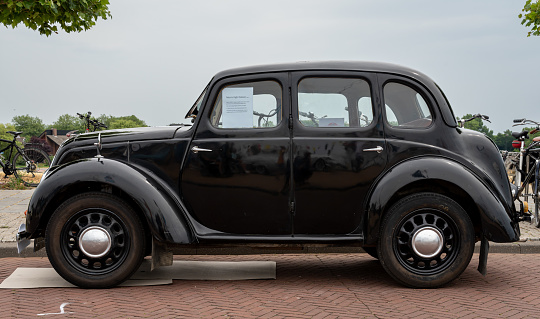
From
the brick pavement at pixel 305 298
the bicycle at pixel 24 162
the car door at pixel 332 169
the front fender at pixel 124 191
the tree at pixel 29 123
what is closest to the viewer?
the brick pavement at pixel 305 298

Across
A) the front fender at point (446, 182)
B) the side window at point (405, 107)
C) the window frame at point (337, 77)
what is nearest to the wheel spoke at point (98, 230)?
the window frame at point (337, 77)

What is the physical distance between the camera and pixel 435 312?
459 cm

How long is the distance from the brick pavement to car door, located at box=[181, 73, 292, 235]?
0.60 meters

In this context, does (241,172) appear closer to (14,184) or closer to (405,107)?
(405,107)

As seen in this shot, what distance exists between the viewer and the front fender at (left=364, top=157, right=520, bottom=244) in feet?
17.2

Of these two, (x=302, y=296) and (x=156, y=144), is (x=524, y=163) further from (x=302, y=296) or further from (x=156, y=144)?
(x=156, y=144)

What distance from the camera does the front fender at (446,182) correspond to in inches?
206

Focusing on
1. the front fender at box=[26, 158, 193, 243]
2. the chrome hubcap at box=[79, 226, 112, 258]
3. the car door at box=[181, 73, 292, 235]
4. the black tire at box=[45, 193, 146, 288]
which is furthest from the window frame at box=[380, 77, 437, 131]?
the chrome hubcap at box=[79, 226, 112, 258]

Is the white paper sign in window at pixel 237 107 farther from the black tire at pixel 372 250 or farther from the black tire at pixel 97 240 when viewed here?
the black tire at pixel 372 250

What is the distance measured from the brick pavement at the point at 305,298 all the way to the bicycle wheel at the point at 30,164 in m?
8.91

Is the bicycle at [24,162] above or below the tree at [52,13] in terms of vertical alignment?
below

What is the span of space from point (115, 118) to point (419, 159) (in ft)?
251

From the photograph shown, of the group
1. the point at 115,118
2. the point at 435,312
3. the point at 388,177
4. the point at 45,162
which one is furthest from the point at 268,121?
the point at 115,118

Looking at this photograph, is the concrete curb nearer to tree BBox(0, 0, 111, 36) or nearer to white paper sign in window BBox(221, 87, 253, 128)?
white paper sign in window BBox(221, 87, 253, 128)
